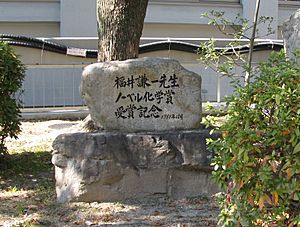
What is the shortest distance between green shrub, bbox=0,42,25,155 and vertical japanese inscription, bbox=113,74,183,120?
1872 millimetres

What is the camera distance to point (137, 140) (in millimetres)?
6027

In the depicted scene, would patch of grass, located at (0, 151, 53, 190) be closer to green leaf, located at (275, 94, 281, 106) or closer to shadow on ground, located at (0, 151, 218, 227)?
shadow on ground, located at (0, 151, 218, 227)

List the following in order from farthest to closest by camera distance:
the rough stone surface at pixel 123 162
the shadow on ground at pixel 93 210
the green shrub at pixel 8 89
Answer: the green shrub at pixel 8 89 < the rough stone surface at pixel 123 162 < the shadow on ground at pixel 93 210

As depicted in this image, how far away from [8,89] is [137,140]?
2304 millimetres

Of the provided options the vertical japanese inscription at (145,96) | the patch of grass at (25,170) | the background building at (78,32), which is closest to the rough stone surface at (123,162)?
the vertical japanese inscription at (145,96)

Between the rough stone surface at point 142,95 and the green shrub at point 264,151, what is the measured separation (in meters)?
2.82

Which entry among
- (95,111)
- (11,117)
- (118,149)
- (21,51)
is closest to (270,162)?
(118,149)

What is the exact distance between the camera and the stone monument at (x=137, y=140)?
5.96m

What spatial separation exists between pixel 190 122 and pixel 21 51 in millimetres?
7463

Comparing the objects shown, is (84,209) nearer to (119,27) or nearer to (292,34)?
(119,27)

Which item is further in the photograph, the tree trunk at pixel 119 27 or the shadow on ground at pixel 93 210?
the tree trunk at pixel 119 27

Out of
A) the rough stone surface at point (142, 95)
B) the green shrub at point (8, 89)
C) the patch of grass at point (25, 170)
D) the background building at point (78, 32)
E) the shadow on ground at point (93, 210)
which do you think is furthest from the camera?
the background building at point (78, 32)

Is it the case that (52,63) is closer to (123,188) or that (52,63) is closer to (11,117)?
(11,117)

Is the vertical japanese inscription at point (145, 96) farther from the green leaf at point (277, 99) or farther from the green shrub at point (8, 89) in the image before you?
the green leaf at point (277, 99)
